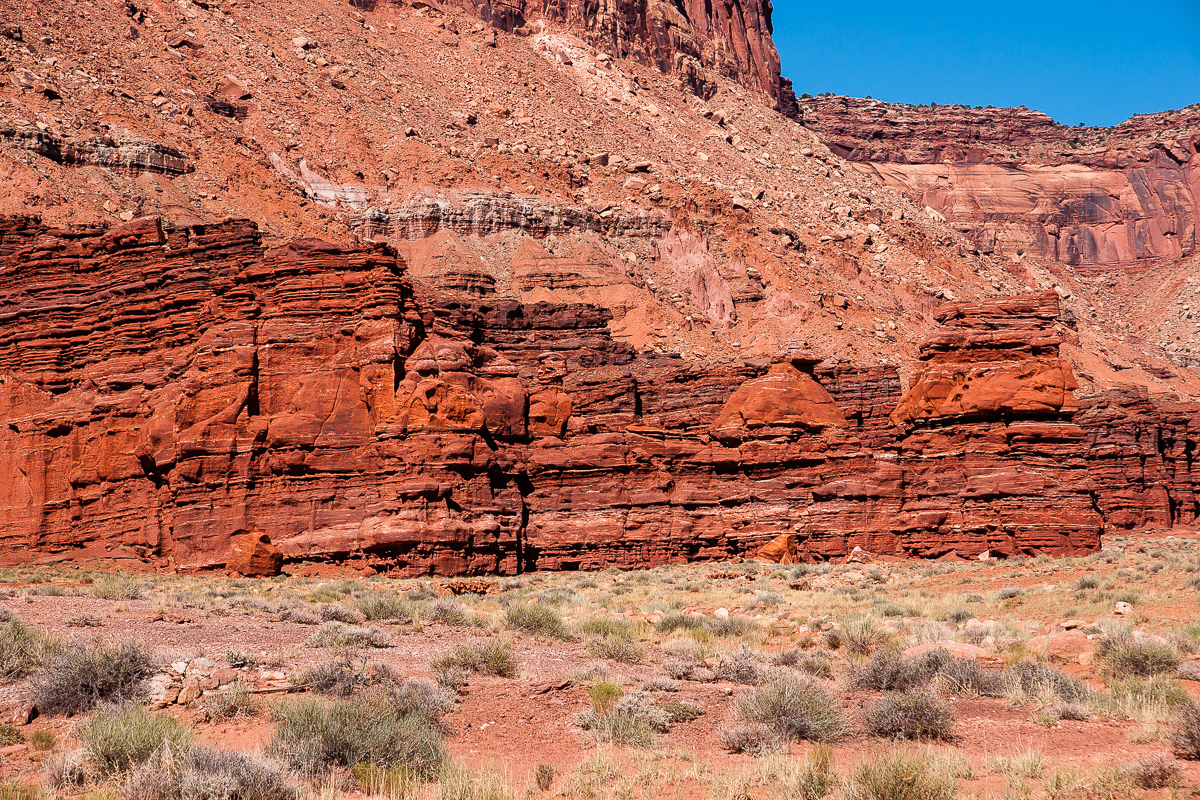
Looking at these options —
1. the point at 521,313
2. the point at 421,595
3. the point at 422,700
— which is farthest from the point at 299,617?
the point at 521,313

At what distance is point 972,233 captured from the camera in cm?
12912

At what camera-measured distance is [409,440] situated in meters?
28.1

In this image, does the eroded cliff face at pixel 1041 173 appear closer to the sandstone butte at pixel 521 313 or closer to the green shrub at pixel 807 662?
the sandstone butte at pixel 521 313

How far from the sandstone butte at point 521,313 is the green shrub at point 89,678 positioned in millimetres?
16560

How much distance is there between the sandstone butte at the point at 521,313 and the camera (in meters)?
28.4

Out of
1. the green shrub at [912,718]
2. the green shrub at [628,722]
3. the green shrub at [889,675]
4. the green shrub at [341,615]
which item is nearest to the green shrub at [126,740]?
the green shrub at [628,722]

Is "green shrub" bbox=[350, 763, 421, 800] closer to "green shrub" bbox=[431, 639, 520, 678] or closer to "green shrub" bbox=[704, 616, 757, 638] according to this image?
"green shrub" bbox=[431, 639, 520, 678]

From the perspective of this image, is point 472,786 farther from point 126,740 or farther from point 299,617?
point 299,617

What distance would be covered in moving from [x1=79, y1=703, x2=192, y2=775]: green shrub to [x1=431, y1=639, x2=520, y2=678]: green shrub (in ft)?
13.1

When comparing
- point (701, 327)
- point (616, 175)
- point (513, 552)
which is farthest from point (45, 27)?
point (513, 552)

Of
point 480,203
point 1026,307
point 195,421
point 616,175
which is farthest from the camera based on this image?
point 616,175

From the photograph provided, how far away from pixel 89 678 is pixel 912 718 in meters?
7.91

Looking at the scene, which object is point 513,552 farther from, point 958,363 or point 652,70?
point 652,70

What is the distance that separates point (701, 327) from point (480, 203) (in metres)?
19.9
